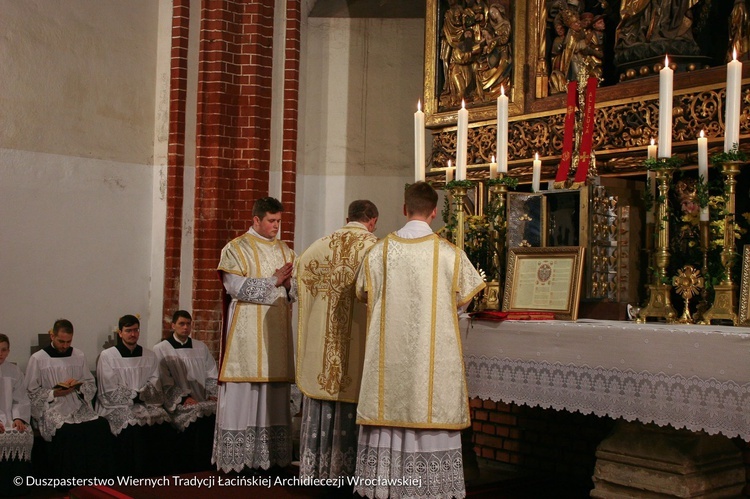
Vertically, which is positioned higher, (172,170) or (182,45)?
(182,45)

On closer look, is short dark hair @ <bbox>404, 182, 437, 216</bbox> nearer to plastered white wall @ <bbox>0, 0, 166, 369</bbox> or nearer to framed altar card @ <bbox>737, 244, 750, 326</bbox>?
framed altar card @ <bbox>737, 244, 750, 326</bbox>

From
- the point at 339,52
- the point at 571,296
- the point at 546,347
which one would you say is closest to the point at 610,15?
the point at 571,296

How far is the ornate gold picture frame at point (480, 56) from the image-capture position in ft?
23.4

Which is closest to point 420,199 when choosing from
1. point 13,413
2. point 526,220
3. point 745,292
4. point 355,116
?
point 526,220

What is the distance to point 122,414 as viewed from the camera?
7.48 m

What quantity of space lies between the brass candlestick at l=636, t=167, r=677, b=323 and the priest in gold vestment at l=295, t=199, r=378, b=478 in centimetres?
165

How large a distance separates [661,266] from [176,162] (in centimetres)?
545

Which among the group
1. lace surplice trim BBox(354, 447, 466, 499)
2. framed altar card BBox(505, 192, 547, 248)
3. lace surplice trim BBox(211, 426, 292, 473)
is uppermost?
framed altar card BBox(505, 192, 547, 248)

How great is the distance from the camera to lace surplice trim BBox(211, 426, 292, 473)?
20.2ft

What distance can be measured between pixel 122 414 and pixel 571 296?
3.93 meters

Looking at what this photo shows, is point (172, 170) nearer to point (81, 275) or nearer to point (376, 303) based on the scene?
point (81, 275)

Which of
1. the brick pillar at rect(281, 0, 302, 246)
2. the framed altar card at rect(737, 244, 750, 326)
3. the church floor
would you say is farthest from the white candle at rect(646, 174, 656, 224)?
the brick pillar at rect(281, 0, 302, 246)

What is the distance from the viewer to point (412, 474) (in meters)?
4.92

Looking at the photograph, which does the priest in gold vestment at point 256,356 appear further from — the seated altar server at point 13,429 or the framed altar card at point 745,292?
the framed altar card at point 745,292
